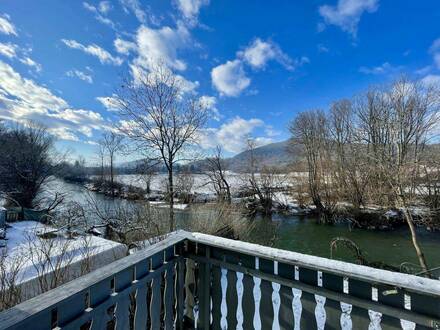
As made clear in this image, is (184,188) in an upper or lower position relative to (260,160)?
lower

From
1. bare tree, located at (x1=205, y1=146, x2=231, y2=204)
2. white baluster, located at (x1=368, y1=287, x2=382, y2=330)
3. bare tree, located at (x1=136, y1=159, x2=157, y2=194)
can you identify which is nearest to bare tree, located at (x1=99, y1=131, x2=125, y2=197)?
bare tree, located at (x1=136, y1=159, x2=157, y2=194)

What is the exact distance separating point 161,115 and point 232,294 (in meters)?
7.50

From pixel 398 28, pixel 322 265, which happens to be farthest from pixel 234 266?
pixel 398 28

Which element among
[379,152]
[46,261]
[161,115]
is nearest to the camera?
[46,261]

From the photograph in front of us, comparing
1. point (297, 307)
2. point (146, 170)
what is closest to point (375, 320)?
point (297, 307)

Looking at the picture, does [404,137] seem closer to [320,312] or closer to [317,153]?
[317,153]

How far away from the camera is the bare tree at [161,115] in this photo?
7855 mm

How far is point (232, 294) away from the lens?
1.55 m

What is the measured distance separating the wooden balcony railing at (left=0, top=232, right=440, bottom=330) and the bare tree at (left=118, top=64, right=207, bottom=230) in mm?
6115

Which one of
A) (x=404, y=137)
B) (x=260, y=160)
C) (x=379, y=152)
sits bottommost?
(x=379, y=152)

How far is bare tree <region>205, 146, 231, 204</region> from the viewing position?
47.8 feet

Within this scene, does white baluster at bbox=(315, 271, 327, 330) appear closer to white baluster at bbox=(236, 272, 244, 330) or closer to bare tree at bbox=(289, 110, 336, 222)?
white baluster at bbox=(236, 272, 244, 330)

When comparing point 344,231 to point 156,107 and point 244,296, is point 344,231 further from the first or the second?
point 244,296

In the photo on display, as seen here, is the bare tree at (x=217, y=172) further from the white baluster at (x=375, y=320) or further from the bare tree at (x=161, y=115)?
the white baluster at (x=375, y=320)
